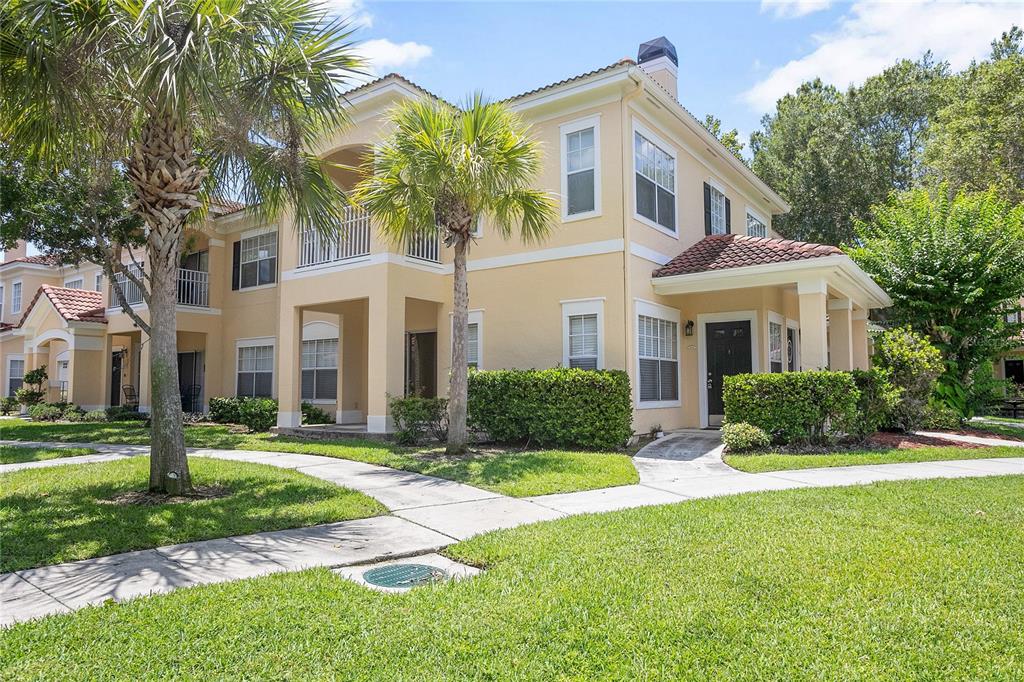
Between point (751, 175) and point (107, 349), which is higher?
point (751, 175)

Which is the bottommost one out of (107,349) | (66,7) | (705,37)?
(107,349)

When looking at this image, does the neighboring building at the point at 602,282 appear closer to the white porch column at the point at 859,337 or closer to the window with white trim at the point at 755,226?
the white porch column at the point at 859,337

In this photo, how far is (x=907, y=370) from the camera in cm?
1351

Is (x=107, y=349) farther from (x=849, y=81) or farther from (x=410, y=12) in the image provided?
(x=849, y=81)

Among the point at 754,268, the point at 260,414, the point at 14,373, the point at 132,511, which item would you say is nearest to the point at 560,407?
the point at 754,268

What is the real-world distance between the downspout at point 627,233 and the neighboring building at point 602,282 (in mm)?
32

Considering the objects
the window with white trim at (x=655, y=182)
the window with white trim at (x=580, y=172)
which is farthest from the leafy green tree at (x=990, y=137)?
the window with white trim at (x=580, y=172)

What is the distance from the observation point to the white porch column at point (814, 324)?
475 inches

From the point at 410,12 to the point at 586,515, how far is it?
7810 millimetres

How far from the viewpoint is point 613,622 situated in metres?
3.88

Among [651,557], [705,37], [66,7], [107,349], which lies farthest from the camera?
[107,349]

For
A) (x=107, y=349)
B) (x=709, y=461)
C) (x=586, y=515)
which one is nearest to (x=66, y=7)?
(x=586, y=515)

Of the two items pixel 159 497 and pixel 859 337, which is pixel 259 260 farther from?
pixel 859 337

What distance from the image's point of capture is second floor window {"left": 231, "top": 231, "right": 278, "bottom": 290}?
20094 millimetres
